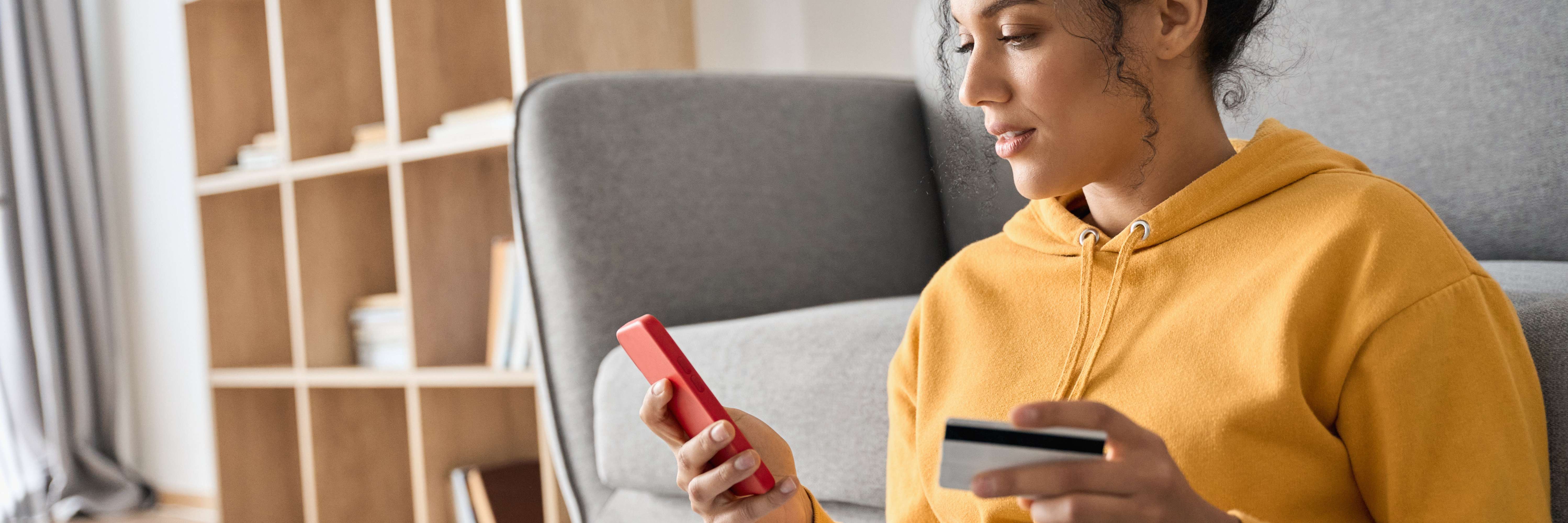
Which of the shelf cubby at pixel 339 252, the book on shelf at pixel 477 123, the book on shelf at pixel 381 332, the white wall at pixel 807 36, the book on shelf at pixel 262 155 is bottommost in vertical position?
the book on shelf at pixel 381 332

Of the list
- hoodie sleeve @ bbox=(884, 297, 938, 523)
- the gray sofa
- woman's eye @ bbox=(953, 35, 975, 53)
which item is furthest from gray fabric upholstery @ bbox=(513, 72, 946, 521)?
woman's eye @ bbox=(953, 35, 975, 53)

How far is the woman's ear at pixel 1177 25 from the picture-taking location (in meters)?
0.61

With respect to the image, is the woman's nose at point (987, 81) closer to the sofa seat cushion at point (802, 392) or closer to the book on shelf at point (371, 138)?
the sofa seat cushion at point (802, 392)

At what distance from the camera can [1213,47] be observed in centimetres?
64

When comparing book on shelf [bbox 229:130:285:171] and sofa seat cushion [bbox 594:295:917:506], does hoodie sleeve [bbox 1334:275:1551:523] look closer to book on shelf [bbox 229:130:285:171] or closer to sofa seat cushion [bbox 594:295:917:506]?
sofa seat cushion [bbox 594:295:917:506]

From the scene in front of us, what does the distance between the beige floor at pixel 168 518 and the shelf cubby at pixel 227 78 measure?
95cm

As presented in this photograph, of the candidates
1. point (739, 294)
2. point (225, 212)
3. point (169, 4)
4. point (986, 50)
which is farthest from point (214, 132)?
point (986, 50)

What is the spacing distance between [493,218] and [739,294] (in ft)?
3.11

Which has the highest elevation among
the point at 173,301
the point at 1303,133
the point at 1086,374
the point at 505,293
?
the point at 1303,133

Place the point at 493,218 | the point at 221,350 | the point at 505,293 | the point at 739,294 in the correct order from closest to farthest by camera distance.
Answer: the point at 739,294, the point at 505,293, the point at 493,218, the point at 221,350

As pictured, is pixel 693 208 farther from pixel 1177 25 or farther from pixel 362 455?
pixel 362 455

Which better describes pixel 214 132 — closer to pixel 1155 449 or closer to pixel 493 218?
pixel 493 218

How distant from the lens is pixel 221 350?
7.35ft

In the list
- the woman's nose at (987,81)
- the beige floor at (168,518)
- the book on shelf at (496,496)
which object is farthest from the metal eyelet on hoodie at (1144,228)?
the beige floor at (168,518)
